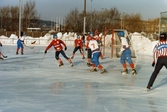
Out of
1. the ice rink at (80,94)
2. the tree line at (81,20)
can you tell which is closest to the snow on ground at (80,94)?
the ice rink at (80,94)

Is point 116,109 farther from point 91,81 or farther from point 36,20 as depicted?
point 36,20

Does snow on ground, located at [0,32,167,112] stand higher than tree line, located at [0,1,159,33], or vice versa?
tree line, located at [0,1,159,33]

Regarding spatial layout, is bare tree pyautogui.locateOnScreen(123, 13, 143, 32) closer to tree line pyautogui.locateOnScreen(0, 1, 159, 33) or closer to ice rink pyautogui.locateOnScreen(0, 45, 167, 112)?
tree line pyautogui.locateOnScreen(0, 1, 159, 33)

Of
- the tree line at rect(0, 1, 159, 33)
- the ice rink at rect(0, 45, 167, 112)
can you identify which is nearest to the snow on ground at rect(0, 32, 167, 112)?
the ice rink at rect(0, 45, 167, 112)

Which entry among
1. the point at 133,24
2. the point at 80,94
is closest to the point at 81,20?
the point at 133,24

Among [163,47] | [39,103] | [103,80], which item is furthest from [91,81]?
[39,103]

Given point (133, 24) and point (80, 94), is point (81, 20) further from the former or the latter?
point (80, 94)

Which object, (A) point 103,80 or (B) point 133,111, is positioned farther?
(A) point 103,80

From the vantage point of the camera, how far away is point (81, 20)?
58.2 meters

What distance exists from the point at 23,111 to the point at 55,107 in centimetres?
60

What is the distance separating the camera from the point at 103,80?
8.54 m

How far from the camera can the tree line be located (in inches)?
2023

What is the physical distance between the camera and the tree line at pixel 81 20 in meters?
51.4

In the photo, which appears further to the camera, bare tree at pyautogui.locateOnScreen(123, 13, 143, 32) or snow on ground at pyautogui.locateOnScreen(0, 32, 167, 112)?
bare tree at pyautogui.locateOnScreen(123, 13, 143, 32)
